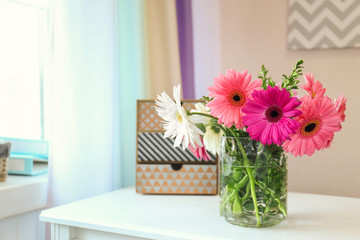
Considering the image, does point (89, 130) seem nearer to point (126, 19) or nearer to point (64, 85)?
point (64, 85)

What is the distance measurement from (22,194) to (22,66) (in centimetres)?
59

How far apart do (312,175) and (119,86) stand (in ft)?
2.68

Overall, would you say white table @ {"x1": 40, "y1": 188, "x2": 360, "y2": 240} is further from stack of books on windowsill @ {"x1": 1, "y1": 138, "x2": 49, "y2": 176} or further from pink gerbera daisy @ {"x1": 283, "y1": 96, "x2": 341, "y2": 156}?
stack of books on windowsill @ {"x1": 1, "y1": 138, "x2": 49, "y2": 176}

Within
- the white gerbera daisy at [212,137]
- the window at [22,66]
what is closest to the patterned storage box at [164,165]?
the white gerbera daisy at [212,137]

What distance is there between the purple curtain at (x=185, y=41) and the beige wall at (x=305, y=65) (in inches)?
5.6

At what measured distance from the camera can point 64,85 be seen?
1360 mm

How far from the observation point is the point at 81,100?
1405mm

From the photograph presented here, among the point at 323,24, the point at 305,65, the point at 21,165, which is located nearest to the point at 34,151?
the point at 21,165

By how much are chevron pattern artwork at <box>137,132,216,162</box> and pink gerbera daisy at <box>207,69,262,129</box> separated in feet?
1.43

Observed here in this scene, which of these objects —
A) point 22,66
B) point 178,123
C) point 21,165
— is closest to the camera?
point 178,123

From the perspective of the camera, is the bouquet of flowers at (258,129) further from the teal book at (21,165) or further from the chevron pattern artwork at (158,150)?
the teal book at (21,165)

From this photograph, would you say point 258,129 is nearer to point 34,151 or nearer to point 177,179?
point 177,179

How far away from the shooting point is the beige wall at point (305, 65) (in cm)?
156

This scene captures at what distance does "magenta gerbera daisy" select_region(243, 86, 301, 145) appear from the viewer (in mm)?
881
